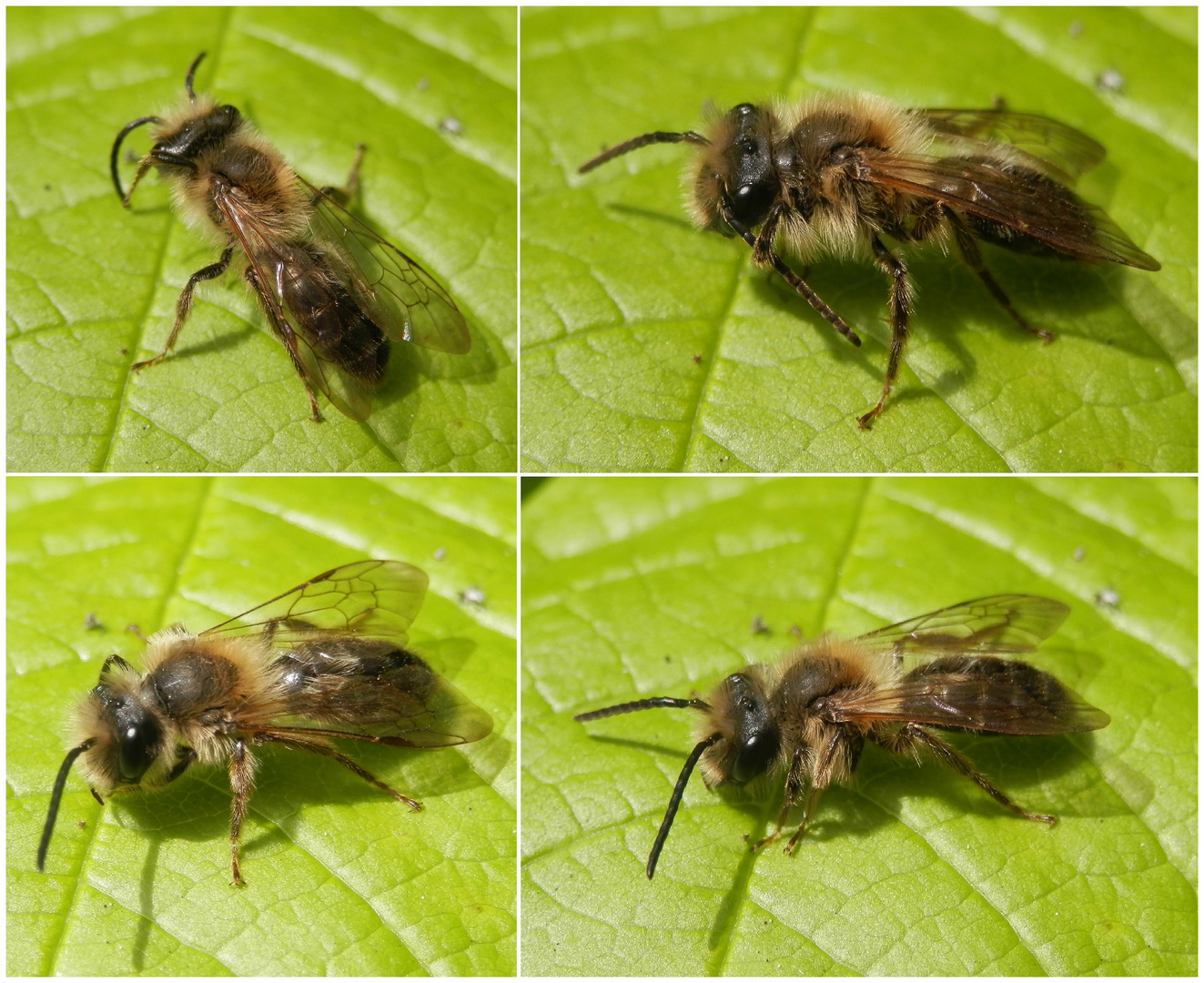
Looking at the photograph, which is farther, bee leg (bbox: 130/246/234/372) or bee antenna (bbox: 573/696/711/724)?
bee leg (bbox: 130/246/234/372)

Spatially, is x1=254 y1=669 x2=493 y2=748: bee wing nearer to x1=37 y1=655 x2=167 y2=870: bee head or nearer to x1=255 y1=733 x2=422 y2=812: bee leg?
x1=255 y1=733 x2=422 y2=812: bee leg

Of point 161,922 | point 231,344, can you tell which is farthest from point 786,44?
point 161,922

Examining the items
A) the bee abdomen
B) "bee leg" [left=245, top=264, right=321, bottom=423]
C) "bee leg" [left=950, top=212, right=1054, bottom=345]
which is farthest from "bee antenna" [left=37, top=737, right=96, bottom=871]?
"bee leg" [left=950, top=212, right=1054, bottom=345]

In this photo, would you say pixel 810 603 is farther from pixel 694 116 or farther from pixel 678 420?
pixel 694 116

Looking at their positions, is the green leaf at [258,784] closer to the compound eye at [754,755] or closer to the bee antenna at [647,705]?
the bee antenna at [647,705]

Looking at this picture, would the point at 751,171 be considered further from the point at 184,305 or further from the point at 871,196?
the point at 184,305

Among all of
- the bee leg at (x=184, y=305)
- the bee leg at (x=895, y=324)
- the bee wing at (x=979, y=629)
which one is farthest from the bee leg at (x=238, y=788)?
the bee leg at (x=895, y=324)

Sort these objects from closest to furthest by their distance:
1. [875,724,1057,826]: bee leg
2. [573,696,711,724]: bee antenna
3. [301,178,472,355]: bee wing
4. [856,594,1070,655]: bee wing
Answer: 1. [875,724,1057,826]: bee leg
2. [573,696,711,724]: bee antenna
3. [856,594,1070,655]: bee wing
4. [301,178,472,355]: bee wing
